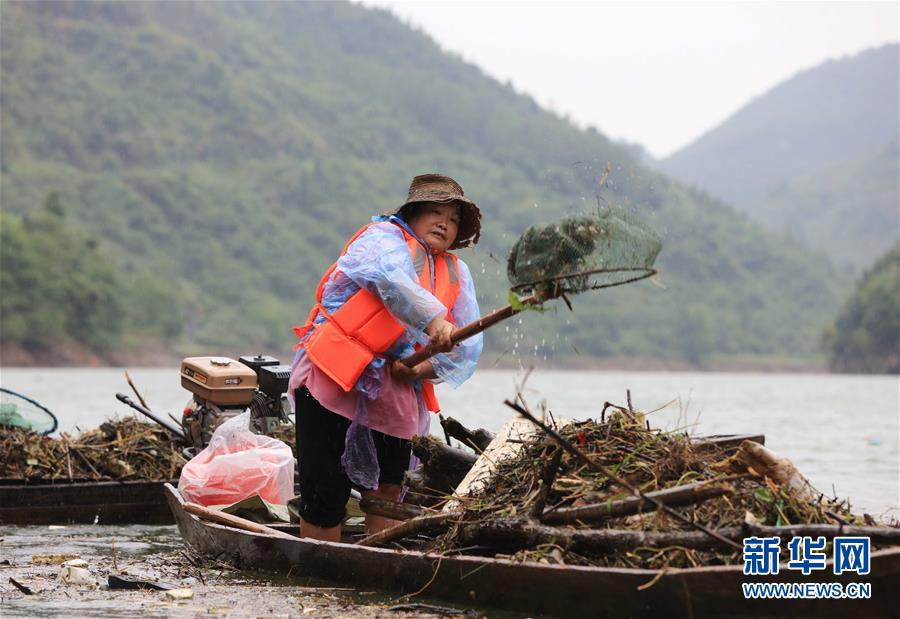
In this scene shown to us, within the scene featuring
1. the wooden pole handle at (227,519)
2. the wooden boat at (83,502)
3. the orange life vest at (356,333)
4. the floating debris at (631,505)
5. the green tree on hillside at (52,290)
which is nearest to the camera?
the floating debris at (631,505)

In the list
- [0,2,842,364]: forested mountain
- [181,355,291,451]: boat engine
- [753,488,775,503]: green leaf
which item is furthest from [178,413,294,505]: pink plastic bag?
[0,2,842,364]: forested mountain

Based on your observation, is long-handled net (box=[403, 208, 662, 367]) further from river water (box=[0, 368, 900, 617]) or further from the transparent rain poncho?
the transparent rain poncho

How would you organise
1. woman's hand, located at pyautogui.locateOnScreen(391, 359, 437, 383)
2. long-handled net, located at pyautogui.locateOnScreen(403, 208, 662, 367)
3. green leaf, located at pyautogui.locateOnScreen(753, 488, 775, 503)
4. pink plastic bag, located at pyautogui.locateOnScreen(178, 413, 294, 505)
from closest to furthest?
green leaf, located at pyautogui.locateOnScreen(753, 488, 775, 503) < long-handled net, located at pyautogui.locateOnScreen(403, 208, 662, 367) < woman's hand, located at pyautogui.locateOnScreen(391, 359, 437, 383) < pink plastic bag, located at pyautogui.locateOnScreen(178, 413, 294, 505)

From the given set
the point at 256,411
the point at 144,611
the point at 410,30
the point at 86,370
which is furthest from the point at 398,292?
the point at 410,30

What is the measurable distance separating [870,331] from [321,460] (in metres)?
75.3

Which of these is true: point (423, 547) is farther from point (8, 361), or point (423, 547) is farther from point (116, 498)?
point (8, 361)

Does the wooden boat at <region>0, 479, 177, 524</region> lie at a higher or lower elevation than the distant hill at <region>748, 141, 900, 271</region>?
lower

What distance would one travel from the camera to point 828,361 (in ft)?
262

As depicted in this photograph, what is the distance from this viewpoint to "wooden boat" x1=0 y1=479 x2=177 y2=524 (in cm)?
839

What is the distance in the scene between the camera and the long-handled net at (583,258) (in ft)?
15.6

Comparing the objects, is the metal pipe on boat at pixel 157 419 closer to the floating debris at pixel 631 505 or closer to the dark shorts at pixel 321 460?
the dark shorts at pixel 321 460

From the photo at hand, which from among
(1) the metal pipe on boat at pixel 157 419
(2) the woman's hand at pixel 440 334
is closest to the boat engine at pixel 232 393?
(1) the metal pipe on boat at pixel 157 419

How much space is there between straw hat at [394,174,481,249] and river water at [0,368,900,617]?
35.4 inches

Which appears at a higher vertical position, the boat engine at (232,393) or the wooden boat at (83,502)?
the boat engine at (232,393)
